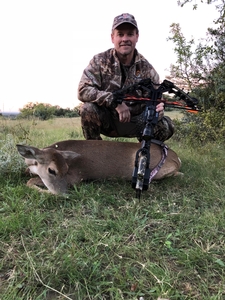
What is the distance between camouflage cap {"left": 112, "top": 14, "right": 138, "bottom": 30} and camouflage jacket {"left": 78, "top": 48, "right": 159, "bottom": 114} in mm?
453

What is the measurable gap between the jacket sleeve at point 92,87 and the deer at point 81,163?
0.72m

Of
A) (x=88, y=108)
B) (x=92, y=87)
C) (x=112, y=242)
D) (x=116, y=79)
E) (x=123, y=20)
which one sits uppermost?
(x=123, y=20)

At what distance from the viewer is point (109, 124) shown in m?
5.29

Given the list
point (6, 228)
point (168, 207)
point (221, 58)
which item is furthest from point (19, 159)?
point (221, 58)

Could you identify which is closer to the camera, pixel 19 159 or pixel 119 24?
pixel 19 159

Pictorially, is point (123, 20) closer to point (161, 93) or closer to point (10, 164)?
point (161, 93)

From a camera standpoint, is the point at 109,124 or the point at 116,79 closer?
the point at 116,79

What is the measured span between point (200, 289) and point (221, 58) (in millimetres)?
6259

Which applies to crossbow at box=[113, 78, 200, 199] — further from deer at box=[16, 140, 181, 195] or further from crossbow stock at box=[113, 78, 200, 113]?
deer at box=[16, 140, 181, 195]

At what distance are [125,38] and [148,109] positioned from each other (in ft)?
6.09

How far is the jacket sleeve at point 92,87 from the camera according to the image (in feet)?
14.9

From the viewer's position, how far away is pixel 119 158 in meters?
4.23

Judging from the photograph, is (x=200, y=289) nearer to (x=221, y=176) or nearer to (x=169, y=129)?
(x=221, y=176)

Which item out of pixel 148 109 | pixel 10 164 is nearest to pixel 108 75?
pixel 148 109
